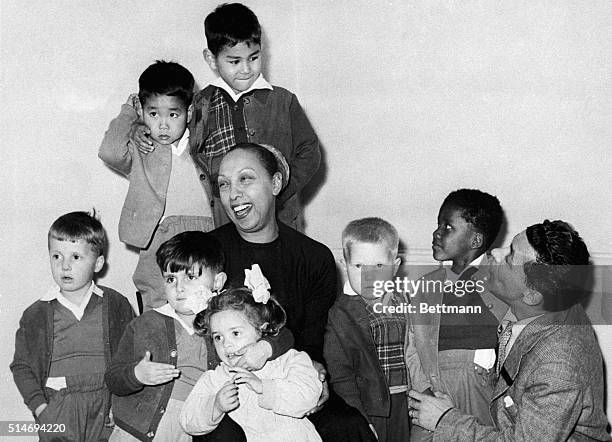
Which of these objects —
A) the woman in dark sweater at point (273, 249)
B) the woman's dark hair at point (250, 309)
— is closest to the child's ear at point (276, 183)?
the woman in dark sweater at point (273, 249)

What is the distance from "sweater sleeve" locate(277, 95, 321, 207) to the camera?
110 inches

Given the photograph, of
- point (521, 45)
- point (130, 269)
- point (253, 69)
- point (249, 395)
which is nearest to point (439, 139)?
point (521, 45)

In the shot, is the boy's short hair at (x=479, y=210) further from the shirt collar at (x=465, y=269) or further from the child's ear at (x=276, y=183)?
the child's ear at (x=276, y=183)

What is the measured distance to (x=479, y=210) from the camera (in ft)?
9.06

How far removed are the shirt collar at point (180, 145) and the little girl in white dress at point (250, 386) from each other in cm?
58

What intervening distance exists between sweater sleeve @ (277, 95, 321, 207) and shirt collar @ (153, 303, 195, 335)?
50cm

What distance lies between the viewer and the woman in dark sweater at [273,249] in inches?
101

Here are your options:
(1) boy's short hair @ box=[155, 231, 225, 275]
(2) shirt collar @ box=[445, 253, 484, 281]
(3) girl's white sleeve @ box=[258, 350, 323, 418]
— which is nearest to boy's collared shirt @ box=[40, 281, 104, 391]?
(1) boy's short hair @ box=[155, 231, 225, 275]

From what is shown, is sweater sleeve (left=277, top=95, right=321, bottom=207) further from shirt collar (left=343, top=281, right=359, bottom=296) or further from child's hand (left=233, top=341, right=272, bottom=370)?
child's hand (left=233, top=341, right=272, bottom=370)

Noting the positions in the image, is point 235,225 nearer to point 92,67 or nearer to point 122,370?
point 122,370

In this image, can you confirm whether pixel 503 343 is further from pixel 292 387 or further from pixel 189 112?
pixel 189 112

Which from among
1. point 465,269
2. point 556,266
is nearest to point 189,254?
point 465,269

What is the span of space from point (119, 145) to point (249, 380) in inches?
35.6

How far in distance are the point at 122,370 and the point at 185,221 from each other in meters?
0.53
